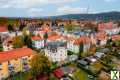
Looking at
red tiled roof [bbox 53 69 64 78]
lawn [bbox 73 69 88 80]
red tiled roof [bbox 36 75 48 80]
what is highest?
red tiled roof [bbox 53 69 64 78]

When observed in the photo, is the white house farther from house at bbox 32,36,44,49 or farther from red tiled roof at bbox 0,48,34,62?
red tiled roof at bbox 0,48,34,62

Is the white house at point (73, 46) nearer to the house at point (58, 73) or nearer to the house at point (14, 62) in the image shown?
the house at point (14, 62)

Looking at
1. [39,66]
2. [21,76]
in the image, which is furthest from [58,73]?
[21,76]

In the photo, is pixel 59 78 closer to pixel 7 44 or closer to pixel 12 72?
pixel 12 72

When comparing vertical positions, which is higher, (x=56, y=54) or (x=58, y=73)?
(x=56, y=54)

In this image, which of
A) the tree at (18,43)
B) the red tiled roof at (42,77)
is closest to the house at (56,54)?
the tree at (18,43)

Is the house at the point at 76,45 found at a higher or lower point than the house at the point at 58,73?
higher

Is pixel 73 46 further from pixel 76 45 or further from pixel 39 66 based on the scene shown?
pixel 39 66

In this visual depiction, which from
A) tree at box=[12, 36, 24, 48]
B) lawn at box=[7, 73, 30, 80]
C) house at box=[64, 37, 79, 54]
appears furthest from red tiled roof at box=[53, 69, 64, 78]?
tree at box=[12, 36, 24, 48]

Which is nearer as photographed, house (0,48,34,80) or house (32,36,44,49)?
house (0,48,34,80)
